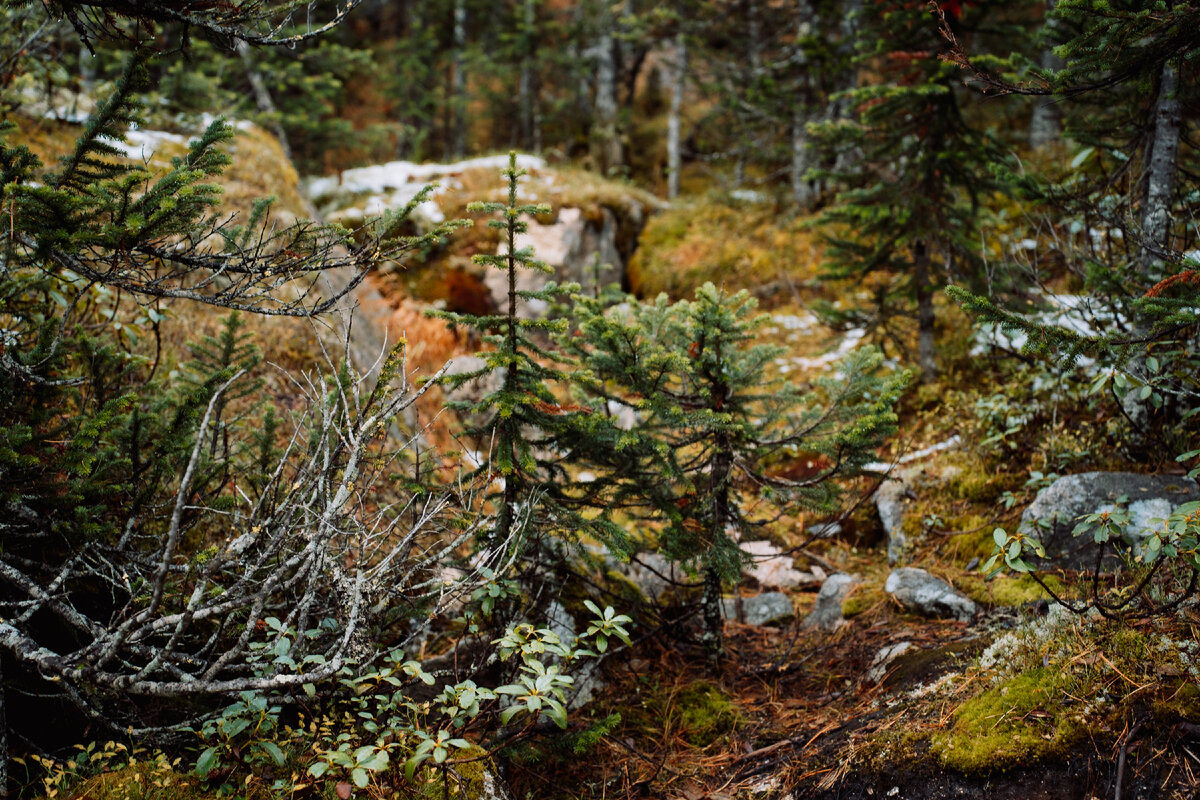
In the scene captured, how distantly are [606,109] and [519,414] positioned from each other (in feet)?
51.1

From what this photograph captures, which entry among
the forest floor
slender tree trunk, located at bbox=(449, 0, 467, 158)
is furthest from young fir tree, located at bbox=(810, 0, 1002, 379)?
slender tree trunk, located at bbox=(449, 0, 467, 158)

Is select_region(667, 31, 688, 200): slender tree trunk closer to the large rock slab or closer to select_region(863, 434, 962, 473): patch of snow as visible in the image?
select_region(863, 434, 962, 473): patch of snow

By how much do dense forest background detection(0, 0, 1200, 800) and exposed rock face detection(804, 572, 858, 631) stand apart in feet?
0.14

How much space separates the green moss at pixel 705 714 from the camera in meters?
3.40

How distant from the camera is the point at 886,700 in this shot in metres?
3.14

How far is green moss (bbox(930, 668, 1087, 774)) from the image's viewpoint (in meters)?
2.44

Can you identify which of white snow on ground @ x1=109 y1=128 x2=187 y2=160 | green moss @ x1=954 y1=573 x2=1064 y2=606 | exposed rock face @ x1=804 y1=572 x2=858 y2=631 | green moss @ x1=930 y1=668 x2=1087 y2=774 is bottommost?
exposed rock face @ x1=804 y1=572 x2=858 y2=631

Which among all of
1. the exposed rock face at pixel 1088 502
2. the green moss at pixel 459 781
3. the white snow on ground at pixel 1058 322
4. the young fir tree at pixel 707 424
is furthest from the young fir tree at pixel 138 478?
the white snow on ground at pixel 1058 322

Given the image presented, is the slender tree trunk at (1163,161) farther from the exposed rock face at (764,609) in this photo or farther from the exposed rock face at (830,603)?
the exposed rock face at (764,609)

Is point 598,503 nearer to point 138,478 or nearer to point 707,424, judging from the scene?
point 707,424

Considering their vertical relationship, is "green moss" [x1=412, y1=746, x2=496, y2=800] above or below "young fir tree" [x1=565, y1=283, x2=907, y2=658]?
below

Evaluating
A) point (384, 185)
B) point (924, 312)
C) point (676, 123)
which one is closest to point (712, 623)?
point (924, 312)

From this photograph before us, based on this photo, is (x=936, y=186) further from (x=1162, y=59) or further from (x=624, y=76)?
(x=624, y=76)

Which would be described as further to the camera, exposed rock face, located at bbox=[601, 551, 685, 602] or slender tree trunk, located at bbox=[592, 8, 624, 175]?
slender tree trunk, located at bbox=[592, 8, 624, 175]
